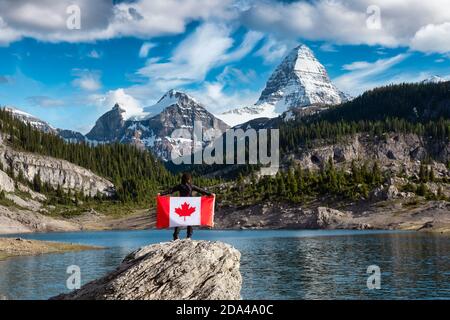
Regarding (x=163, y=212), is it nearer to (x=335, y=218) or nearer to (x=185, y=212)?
(x=185, y=212)

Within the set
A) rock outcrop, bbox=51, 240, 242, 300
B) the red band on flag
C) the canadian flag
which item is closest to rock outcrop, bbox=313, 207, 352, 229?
the canadian flag

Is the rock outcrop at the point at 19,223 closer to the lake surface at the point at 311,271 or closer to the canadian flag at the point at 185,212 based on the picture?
the lake surface at the point at 311,271

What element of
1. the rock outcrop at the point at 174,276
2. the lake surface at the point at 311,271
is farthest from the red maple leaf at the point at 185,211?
the lake surface at the point at 311,271

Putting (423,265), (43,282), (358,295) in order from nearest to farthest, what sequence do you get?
(358,295), (43,282), (423,265)

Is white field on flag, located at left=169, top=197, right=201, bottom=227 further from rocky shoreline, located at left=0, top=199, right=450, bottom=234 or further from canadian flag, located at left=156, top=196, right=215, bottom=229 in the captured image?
rocky shoreline, located at left=0, top=199, right=450, bottom=234

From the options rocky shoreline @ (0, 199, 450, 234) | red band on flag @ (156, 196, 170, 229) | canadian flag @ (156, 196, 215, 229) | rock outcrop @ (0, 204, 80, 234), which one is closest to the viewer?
canadian flag @ (156, 196, 215, 229)

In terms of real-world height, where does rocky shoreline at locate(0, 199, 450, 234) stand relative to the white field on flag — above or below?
below

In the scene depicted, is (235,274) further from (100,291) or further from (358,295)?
(358,295)
